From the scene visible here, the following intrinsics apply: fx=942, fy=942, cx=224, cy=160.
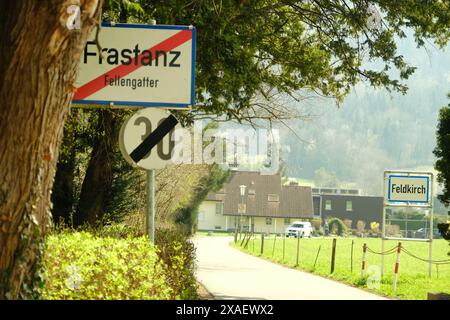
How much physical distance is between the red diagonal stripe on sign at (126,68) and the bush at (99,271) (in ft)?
5.07

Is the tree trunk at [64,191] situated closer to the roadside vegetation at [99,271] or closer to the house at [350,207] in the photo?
the roadside vegetation at [99,271]

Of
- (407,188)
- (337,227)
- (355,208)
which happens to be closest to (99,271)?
(407,188)

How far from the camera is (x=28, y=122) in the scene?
19.3 feet

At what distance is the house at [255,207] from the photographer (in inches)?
5325

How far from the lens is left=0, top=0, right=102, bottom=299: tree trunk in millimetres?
5828

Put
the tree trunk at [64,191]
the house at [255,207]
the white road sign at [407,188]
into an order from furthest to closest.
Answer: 1. the house at [255,207]
2. the white road sign at [407,188]
3. the tree trunk at [64,191]

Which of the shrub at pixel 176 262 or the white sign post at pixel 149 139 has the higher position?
the white sign post at pixel 149 139

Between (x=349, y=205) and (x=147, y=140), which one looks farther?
(x=349, y=205)

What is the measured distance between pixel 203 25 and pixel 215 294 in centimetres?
592

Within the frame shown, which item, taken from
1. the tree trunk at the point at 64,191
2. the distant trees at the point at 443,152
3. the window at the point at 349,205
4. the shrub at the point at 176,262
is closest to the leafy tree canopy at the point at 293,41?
the shrub at the point at 176,262

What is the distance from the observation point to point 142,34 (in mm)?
8750

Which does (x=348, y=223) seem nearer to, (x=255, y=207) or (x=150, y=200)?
(x=255, y=207)

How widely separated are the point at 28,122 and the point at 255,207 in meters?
130
